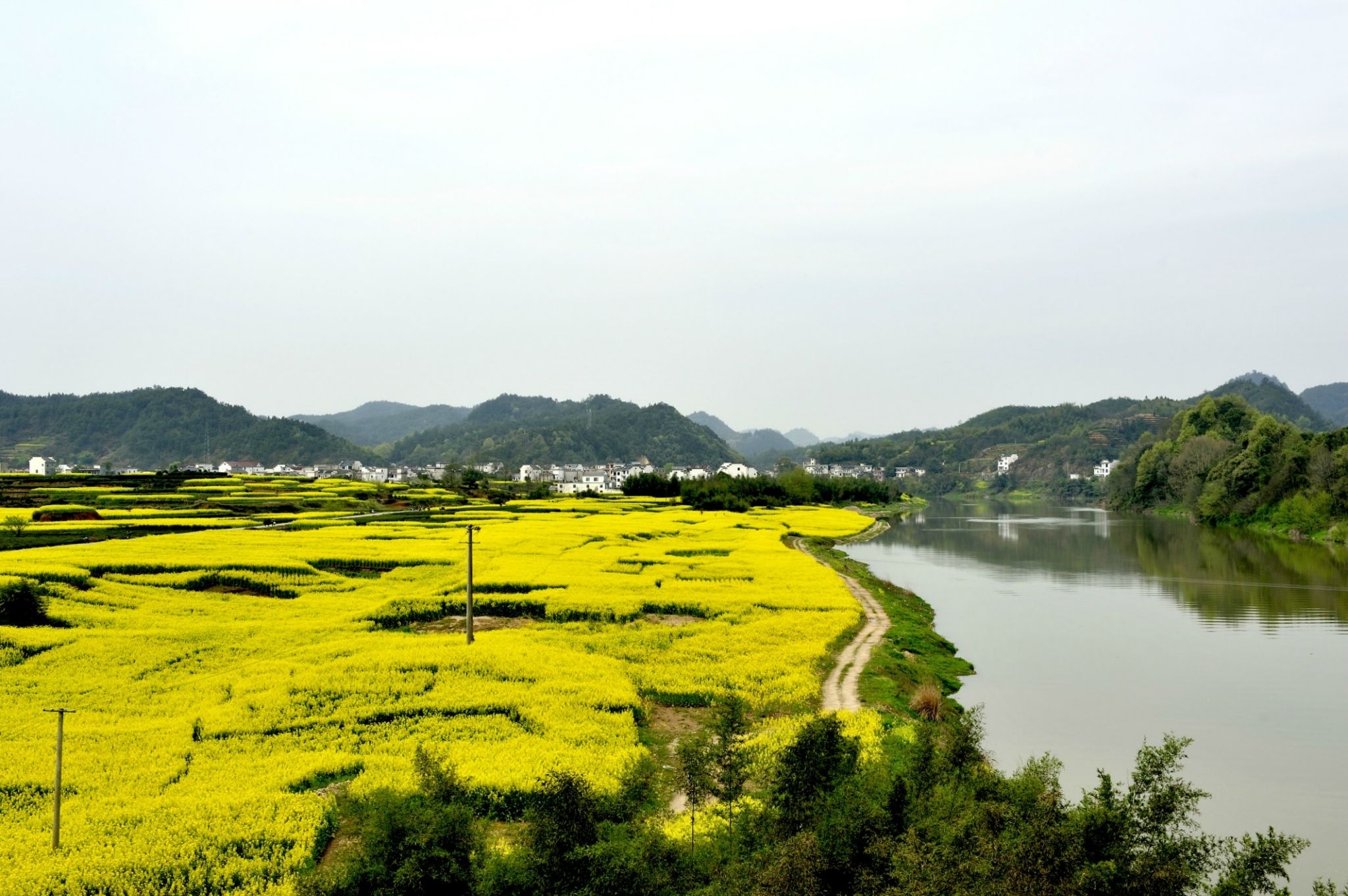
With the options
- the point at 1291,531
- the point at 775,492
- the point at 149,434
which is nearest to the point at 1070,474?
the point at 775,492

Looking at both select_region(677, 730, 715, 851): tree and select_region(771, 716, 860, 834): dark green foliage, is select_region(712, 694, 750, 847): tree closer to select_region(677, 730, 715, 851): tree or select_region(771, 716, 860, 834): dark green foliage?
select_region(677, 730, 715, 851): tree

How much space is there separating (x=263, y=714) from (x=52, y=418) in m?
219

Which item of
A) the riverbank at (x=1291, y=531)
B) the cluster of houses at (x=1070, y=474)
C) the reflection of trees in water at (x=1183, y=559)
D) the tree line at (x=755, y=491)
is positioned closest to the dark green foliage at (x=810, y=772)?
the reflection of trees in water at (x=1183, y=559)

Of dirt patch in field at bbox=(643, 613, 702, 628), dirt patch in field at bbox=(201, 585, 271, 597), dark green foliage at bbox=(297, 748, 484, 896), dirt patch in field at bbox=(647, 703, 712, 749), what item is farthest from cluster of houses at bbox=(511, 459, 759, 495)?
dark green foliage at bbox=(297, 748, 484, 896)

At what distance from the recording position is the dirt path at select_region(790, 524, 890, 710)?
18375mm

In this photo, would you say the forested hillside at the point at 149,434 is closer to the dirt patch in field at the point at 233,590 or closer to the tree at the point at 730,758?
the dirt patch in field at the point at 233,590

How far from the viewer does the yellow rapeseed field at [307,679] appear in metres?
10.8

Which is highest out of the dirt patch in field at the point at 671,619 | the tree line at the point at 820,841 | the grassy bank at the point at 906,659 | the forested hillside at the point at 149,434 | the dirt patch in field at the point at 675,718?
the forested hillside at the point at 149,434

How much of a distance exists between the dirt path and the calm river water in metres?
2.81

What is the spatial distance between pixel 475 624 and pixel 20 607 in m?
12.4

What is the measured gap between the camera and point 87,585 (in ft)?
87.0

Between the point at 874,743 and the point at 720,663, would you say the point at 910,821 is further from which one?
the point at 720,663

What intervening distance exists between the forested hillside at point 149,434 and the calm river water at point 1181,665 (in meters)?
167

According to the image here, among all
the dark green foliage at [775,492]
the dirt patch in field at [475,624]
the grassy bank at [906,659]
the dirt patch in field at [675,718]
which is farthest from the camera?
the dark green foliage at [775,492]
